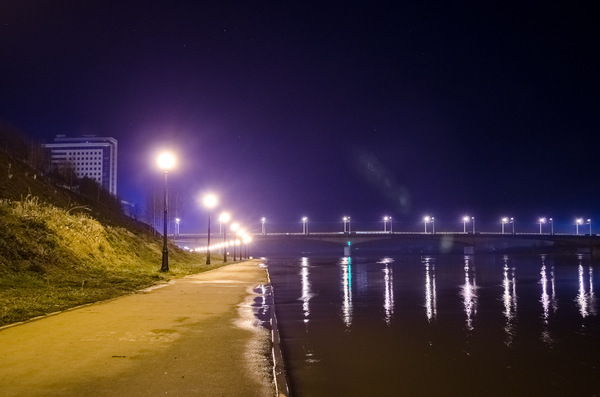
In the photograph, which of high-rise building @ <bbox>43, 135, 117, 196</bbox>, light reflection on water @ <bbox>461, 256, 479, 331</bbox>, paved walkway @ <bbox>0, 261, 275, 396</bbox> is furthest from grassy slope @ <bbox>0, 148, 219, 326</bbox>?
high-rise building @ <bbox>43, 135, 117, 196</bbox>

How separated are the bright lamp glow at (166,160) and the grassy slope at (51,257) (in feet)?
18.3

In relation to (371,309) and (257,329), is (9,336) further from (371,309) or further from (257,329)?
(371,309)

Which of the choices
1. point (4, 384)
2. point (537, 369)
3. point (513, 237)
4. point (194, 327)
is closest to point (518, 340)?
point (537, 369)

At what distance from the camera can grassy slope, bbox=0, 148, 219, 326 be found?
14539 mm

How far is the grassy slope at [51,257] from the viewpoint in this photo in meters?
14.5

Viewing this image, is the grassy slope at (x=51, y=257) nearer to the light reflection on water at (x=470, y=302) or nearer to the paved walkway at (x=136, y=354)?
the paved walkway at (x=136, y=354)

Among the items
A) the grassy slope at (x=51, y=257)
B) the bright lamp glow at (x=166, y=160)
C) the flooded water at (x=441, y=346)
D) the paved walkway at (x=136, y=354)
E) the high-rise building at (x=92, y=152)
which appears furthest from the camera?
the high-rise building at (x=92, y=152)

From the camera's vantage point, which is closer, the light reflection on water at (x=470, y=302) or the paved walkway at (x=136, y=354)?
the paved walkway at (x=136, y=354)

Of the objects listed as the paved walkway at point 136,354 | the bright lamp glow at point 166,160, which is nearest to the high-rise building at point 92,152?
the bright lamp glow at point 166,160

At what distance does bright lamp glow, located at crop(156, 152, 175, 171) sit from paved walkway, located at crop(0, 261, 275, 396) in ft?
47.9

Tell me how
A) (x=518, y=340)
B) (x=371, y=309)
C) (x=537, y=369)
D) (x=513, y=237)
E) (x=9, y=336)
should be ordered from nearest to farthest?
(x=537, y=369) < (x=9, y=336) < (x=518, y=340) < (x=371, y=309) < (x=513, y=237)

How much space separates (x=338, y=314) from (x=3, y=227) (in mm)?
14418

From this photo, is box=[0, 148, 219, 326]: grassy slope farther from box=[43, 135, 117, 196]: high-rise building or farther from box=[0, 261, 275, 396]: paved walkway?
box=[43, 135, 117, 196]: high-rise building

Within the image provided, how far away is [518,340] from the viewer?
1052 centimetres
